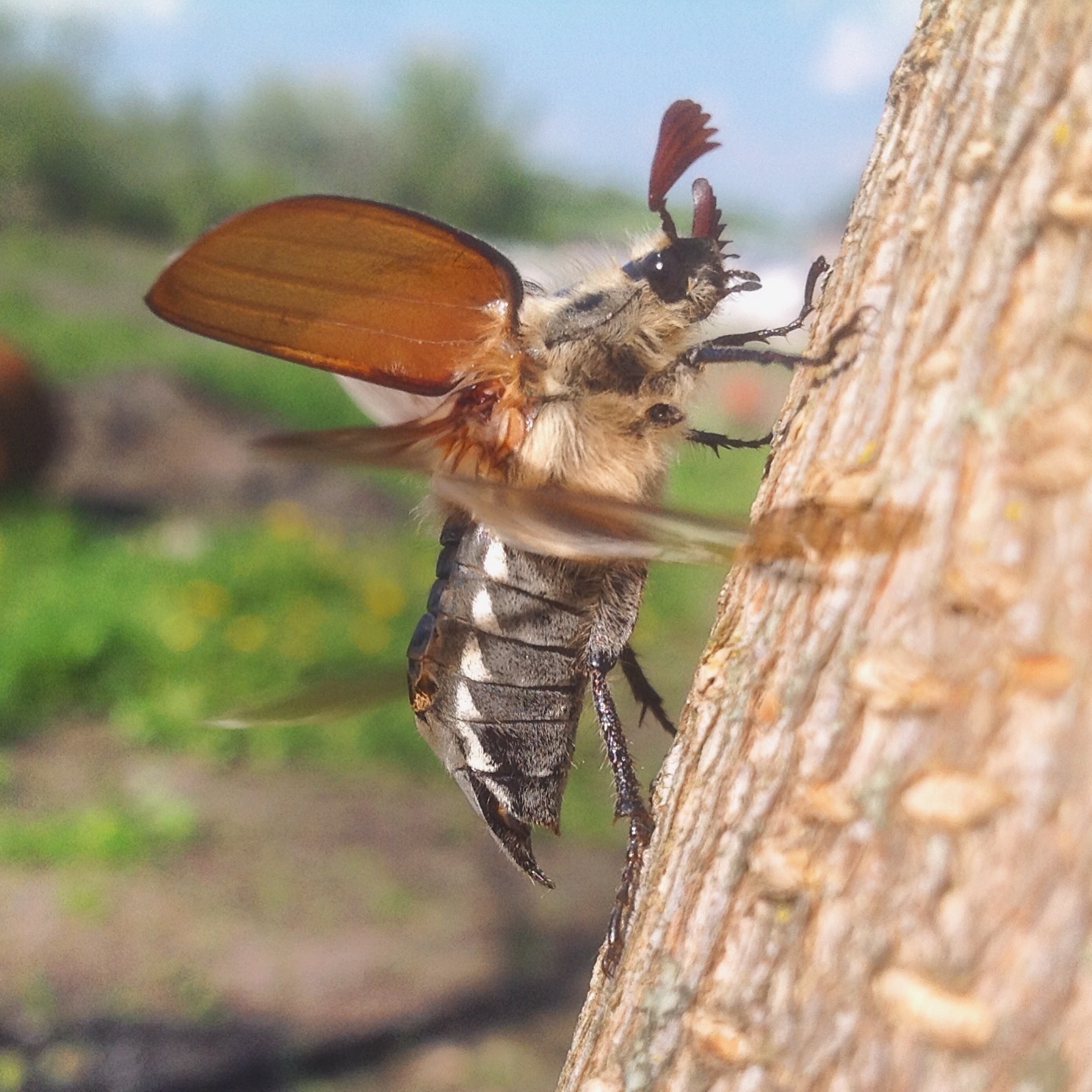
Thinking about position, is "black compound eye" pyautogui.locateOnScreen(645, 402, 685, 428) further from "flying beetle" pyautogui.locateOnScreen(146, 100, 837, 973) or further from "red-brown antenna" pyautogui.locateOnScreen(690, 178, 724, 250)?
"red-brown antenna" pyautogui.locateOnScreen(690, 178, 724, 250)

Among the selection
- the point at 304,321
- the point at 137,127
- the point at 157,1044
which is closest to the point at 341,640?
the point at 157,1044

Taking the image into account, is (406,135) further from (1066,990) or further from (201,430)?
(1066,990)

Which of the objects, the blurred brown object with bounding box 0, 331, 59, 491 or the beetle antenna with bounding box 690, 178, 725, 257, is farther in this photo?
the blurred brown object with bounding box 0, 331, 59, 491

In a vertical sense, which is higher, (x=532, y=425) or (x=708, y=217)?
(x=708, y=217)

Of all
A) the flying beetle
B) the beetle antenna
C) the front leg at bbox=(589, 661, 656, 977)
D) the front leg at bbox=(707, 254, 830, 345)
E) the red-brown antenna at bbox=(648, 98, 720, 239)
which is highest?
the red-brown antenna at bbox=(648, 98, 720, 239)

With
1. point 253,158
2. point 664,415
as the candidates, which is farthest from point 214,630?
point 253,158

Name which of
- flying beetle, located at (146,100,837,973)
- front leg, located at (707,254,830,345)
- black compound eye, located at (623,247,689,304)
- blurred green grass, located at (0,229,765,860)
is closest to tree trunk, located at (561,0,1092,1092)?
flying beetle, located at (146,100,837,973)

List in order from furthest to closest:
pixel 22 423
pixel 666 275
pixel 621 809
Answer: pixel 22 423 < pixel 666 275 < pixel 621 809

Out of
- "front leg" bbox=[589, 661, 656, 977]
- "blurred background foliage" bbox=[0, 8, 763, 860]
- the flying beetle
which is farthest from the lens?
"blurred background foliage" bbox=[0, 8, 763, 860]

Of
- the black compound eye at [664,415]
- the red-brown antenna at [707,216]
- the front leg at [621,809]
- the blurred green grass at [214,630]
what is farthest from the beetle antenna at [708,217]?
the blurred green grass at [214,630]

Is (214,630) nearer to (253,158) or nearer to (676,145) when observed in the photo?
(676,145)
